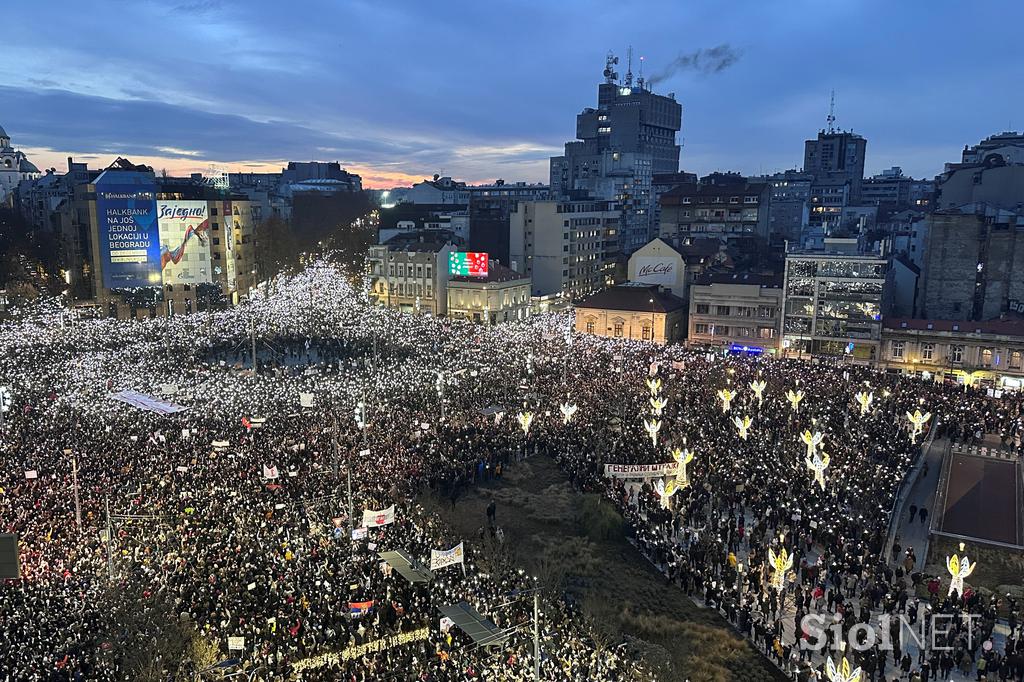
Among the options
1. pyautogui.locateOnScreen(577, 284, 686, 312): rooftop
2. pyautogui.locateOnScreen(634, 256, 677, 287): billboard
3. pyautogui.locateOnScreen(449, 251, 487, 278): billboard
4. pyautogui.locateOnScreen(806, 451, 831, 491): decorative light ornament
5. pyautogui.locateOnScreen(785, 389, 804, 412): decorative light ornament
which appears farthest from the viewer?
pyautogui.locateOnScreen(449, 251, 487, 278): billboard

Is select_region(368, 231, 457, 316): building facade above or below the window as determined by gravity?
above

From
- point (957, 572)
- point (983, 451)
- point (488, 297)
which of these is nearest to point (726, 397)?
point (983, 451)

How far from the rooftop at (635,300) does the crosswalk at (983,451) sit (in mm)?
Result: 28549

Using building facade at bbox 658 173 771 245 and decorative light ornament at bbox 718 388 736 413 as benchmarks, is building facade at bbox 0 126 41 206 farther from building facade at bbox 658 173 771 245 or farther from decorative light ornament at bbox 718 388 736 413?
decorative light ornament at bbox 718 388 736 413

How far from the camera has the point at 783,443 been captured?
29766 mm

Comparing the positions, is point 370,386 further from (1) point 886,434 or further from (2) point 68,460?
(1) point 886,434

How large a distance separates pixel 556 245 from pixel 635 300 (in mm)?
Answer: 16786

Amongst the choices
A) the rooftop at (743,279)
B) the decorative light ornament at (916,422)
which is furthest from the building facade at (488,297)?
the decorative light ornament at (916,422)

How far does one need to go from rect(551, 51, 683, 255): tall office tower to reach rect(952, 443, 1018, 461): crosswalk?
8772cm

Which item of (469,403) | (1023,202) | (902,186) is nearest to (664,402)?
(469,403)

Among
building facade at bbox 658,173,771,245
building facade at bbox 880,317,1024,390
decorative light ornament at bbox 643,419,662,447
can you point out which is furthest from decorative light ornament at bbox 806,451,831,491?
building facade at bbox 658,173,771,245

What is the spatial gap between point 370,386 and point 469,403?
228 inches

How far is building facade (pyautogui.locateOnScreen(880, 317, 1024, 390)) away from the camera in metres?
44.8

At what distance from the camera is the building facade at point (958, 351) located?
4478cm
